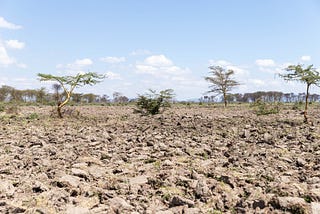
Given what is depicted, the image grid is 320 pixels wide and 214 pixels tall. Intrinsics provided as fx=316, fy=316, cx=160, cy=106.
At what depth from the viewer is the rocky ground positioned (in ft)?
13.2

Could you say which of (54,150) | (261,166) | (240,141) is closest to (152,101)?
(240,141)

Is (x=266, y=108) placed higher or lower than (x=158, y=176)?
higher

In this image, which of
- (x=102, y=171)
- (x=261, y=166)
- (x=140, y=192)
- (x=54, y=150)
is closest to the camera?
(x=140, y=192)

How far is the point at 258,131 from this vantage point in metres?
10.2

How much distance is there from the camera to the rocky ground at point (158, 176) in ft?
13.2

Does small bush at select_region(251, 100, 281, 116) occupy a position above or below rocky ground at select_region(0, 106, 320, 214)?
above

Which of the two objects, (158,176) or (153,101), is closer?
(158,176)

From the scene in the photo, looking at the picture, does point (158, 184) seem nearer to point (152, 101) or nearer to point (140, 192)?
point (140, 192)

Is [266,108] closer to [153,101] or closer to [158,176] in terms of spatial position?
[153,101]

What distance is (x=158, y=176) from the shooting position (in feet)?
16.8

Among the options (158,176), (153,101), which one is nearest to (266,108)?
(153,101)

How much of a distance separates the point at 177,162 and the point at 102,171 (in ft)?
4.78

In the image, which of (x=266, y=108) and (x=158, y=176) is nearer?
(x=158, y=176)

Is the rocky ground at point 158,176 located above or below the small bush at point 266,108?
below
